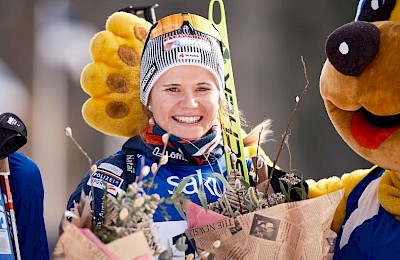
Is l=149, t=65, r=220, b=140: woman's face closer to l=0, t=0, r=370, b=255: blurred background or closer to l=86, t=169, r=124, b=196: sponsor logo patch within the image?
l=86, t=169, r=124, b=196: sponsor logo patch

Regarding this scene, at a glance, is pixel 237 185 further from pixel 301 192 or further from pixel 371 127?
pixel 371 127

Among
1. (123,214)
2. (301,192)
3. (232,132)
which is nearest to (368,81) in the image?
(301,192)

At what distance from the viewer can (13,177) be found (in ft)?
8.79

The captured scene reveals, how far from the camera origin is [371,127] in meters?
2.45

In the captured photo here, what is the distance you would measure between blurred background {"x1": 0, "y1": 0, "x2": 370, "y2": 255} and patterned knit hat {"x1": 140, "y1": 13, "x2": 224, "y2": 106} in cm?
267

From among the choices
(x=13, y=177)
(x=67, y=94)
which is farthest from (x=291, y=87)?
(x=13, y=177)

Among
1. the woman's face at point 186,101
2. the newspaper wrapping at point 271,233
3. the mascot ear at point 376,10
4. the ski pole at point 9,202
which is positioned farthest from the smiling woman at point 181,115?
the mascot ear at point 376,10

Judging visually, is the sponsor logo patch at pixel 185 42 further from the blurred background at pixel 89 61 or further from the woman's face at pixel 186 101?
the blurred background at pixel 89 61

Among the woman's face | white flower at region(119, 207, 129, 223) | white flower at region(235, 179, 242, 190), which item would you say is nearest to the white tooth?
the woman's face

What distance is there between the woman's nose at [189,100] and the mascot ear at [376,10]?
0.59 m

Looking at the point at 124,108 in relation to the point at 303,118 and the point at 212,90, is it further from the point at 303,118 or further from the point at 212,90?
the point at 303,118

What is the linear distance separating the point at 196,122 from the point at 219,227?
1.97 feet

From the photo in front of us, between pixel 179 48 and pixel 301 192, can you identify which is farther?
pixel 179 48

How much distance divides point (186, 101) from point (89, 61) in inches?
123
